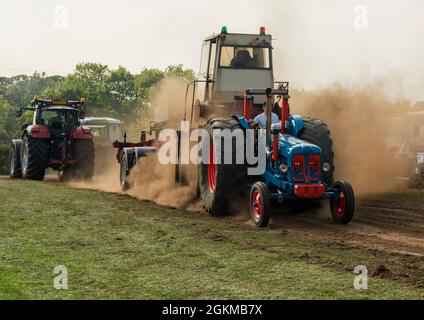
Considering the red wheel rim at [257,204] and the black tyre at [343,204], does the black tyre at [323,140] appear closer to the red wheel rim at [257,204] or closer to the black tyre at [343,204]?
the black tyre at [343,204]

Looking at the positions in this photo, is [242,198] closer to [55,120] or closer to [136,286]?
[136,286]

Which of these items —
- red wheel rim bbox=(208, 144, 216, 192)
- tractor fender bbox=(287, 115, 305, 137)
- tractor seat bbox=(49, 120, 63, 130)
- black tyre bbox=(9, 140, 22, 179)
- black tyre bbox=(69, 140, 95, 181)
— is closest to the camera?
tractor fender bbox=(287, 115, 305, 137)

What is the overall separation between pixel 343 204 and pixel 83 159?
397 inches

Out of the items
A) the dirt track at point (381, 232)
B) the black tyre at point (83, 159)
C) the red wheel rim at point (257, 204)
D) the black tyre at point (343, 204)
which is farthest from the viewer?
the black tyre at point (83, 159)

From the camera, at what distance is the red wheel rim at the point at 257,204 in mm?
10156

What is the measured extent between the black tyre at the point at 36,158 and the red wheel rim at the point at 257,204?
964 cm

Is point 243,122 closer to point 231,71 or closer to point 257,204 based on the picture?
point 257,204

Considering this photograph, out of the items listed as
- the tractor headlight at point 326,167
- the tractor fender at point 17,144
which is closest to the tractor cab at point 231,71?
the tractor headlight at point 326,167

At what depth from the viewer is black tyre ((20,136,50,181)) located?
60.2ft

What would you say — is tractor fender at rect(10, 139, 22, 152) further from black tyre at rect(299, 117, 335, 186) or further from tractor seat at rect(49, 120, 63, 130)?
black tyre at rect(299, 117, 335, 186)

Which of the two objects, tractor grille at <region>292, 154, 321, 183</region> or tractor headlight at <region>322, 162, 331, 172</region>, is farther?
tractor headlight at <region>322, 162, 331, 172</region>

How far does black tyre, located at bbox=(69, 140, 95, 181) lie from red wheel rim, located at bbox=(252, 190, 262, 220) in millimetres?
9311

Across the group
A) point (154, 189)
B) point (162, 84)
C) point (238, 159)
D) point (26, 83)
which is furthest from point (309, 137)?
point (26, 83)

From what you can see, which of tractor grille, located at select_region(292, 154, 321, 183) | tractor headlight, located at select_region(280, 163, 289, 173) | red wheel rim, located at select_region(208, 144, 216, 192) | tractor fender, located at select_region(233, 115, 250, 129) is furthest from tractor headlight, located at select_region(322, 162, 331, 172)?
red wheel rim, located at select_region(208, 144, 216, 192)
